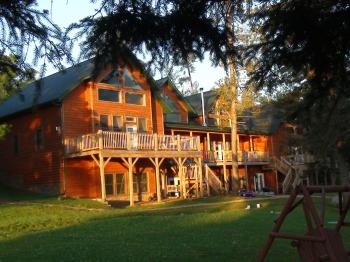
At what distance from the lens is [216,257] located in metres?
8.70

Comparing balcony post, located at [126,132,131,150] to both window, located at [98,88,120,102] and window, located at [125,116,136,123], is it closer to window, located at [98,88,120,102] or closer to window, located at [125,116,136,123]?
window, located at [98,88,120,102]

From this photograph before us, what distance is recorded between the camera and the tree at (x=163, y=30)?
17.7ft

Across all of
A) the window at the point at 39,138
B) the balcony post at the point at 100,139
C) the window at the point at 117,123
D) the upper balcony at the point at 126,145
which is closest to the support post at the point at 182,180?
the upper balcony at the point at 126,145

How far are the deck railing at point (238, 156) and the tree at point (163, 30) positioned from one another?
3191 centimetres

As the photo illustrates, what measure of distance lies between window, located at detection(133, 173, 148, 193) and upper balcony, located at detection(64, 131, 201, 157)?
348 centimetres

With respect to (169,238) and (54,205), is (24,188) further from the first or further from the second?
(169,238)

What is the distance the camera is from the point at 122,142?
28.6 m

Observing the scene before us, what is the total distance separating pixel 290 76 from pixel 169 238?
18.4 feet

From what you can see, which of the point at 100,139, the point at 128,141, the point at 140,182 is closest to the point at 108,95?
the point at 128,141

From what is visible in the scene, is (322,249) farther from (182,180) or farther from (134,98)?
(134,98)

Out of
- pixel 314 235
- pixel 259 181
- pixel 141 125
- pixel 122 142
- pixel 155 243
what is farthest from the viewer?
pixel 259 181

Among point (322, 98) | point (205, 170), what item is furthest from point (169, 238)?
point (205, 170)

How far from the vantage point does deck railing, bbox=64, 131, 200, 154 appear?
27.8m

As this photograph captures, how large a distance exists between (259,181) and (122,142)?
18.4 meters
